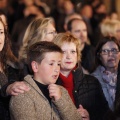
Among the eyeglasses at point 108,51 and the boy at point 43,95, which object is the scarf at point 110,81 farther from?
the boy at point 43,95

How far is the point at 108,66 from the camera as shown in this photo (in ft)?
23.3

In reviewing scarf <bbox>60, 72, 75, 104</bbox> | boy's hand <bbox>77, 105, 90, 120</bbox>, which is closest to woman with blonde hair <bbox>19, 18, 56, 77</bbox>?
scarf <bbox>60, 72, 75, 104</bbox>

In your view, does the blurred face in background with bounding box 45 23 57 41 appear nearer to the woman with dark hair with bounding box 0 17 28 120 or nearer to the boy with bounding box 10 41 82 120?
the woman with dark hair with bounding box 0 17 28 120

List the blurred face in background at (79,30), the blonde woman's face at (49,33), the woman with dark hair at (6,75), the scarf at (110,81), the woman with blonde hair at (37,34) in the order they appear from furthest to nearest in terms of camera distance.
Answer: the blurred face in background at (79,30) < the blonde woman's face at (49,33) < the woman with blonde hair at (37,34) < the scarf at (110,81) < the woman with dark hair at (6,75)

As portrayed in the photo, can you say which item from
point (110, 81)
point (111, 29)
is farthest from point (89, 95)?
point (111, 29)

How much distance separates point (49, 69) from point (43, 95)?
0.85 ft

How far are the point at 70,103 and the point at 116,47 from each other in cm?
172

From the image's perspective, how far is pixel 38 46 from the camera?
5.67 m

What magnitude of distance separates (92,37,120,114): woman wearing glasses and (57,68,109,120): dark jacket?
0.41 metres

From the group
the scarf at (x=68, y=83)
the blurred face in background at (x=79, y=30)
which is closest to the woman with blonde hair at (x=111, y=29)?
the blurred face in background at (x=79, y=30)

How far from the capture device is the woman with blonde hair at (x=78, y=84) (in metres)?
6.30

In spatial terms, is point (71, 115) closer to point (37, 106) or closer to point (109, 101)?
point (37, 106)

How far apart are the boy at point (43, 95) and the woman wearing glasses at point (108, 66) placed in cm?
131

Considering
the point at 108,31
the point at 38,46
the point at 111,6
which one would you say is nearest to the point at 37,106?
the point at 38,46
